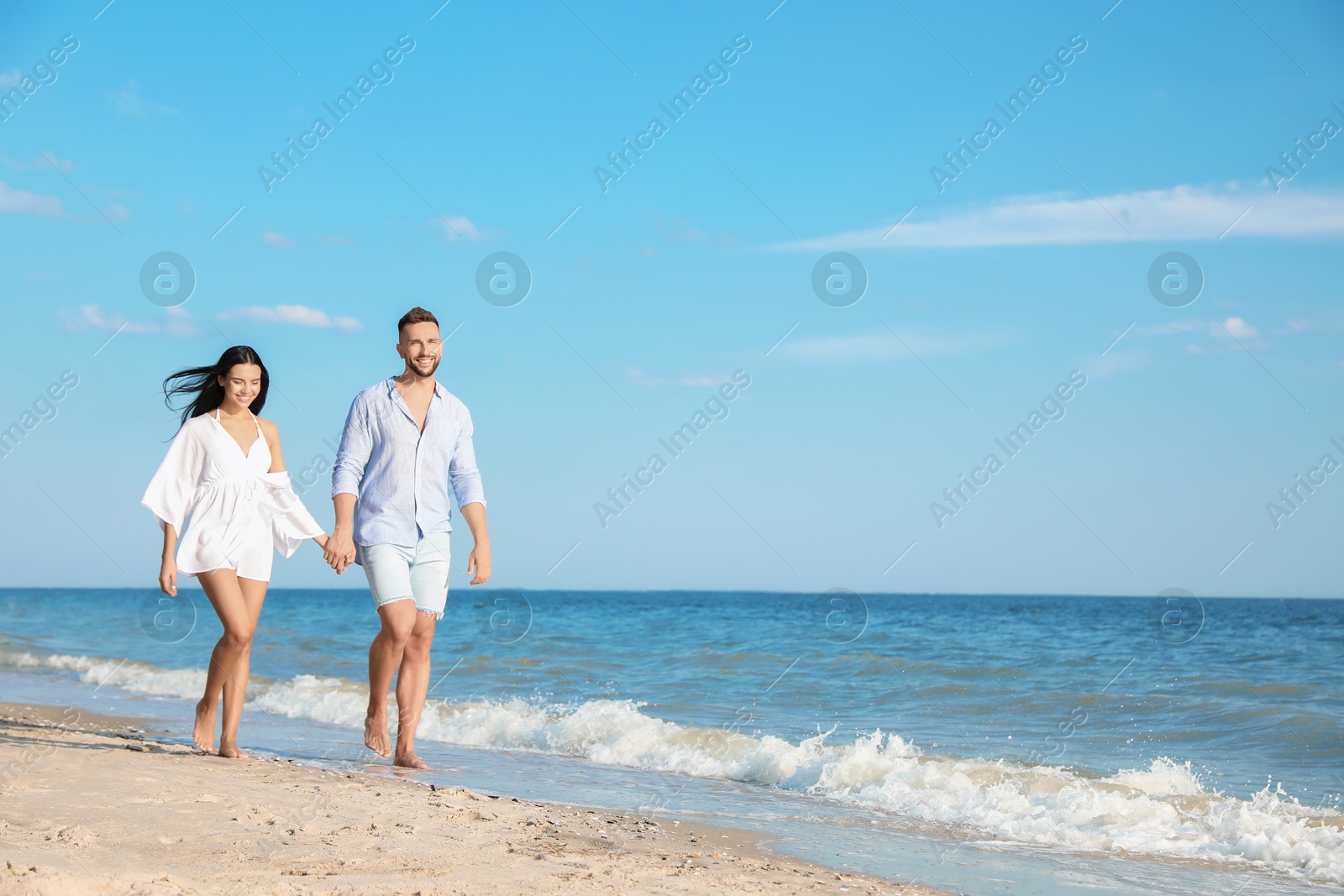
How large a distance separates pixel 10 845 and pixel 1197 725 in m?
8.71

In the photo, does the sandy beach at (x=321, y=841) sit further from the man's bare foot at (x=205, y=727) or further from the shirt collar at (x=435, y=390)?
the shirt collar at (x=435, y=390)

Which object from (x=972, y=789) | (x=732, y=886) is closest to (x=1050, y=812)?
(x=972, y=789)

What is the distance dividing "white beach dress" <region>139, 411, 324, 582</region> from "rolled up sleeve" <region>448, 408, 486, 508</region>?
711 millimetres

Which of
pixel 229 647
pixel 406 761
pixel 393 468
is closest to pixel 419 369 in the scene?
pixel 393 468

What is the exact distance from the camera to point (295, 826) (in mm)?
3809

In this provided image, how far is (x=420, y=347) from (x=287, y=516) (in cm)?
111

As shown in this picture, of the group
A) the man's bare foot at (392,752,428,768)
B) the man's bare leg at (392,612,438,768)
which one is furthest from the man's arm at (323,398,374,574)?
the man's bare foot at (392,752,428,768)

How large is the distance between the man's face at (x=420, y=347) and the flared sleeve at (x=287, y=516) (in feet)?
2.93

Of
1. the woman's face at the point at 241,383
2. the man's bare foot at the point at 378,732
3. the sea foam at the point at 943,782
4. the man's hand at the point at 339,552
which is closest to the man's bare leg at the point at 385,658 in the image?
the man's bare foot at the point at 378,732

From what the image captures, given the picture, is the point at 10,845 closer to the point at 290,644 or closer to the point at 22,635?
the point at 290,644

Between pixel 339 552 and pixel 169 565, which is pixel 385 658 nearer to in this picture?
pixel 339 552

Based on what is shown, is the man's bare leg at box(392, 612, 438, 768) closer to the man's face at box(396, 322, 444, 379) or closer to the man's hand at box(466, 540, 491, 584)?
the man's hand at box(466, 540, 491, 584)

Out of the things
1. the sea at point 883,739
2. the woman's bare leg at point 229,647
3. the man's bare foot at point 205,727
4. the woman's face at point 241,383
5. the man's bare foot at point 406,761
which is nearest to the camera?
the sea at point 883,739

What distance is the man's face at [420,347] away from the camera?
502 centimetres
